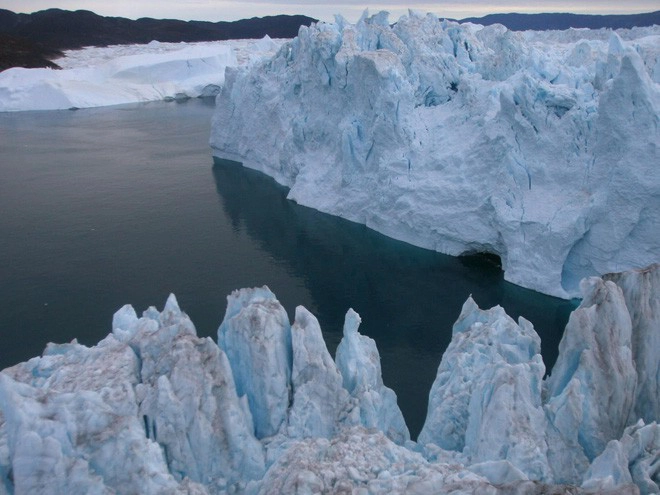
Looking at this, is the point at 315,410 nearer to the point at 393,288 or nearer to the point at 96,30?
the point at 393,288

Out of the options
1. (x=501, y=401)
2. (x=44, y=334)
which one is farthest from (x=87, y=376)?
(x=44, y=334)

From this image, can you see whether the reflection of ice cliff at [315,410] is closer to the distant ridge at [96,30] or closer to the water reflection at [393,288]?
the water reflection at [393,288]

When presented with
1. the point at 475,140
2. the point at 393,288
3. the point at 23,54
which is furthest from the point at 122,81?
the point at 393,288

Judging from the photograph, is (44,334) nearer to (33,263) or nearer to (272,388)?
(33,263)

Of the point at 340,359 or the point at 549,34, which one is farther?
the point at 549,34

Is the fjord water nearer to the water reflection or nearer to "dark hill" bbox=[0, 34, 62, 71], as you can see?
the water reflection

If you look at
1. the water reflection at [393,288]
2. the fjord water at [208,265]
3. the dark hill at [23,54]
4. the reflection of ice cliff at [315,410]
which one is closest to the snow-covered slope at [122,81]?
the dark hill at [23,54]
